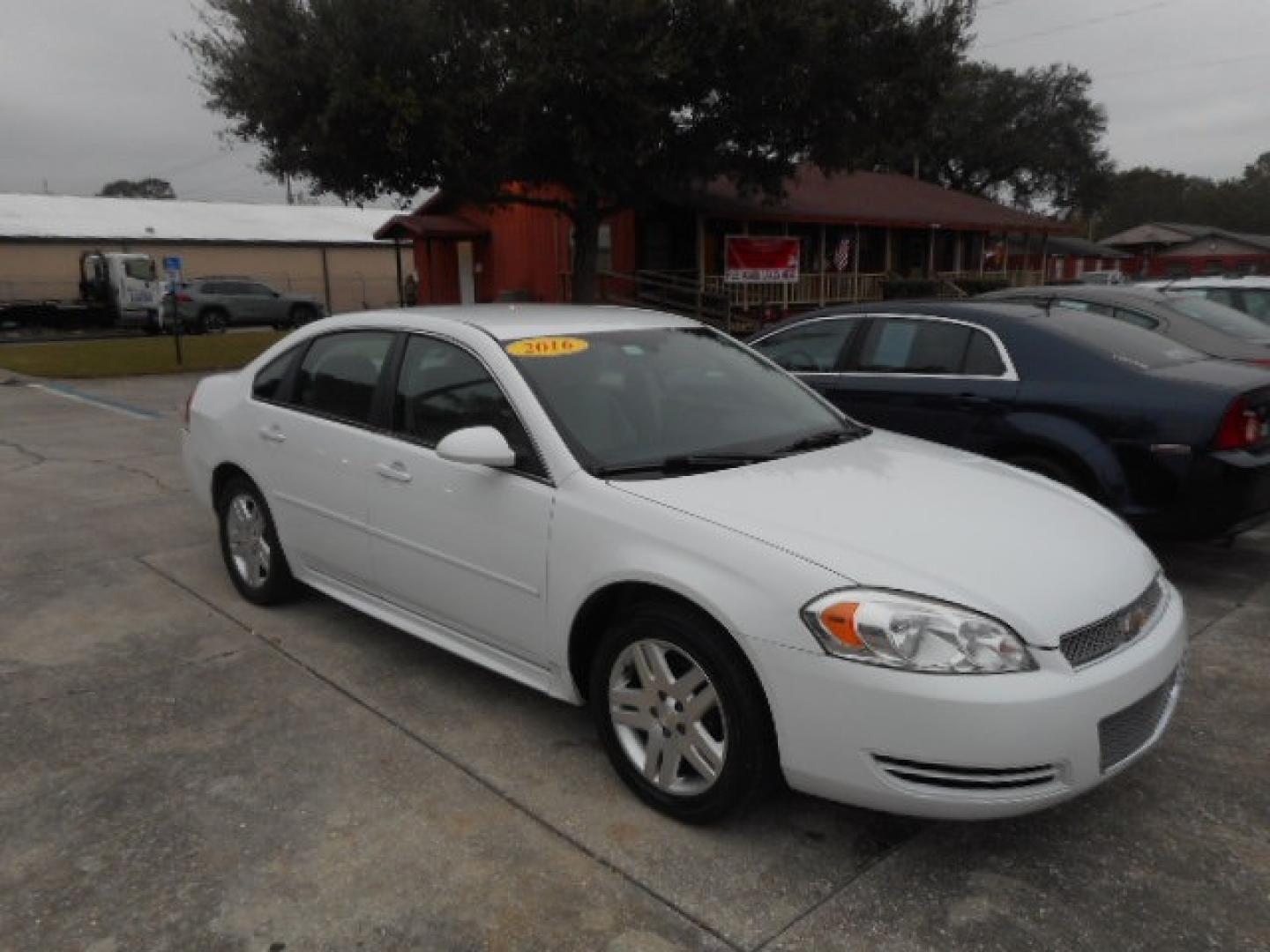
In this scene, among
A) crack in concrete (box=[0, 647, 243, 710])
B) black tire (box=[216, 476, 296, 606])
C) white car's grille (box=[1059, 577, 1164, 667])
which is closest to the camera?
white car's grille (box=[1059, 577, 1164, 667])

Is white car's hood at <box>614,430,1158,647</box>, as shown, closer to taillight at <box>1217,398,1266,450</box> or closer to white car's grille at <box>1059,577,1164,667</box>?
white car's grille at <box>1059,577,1164,667</box>

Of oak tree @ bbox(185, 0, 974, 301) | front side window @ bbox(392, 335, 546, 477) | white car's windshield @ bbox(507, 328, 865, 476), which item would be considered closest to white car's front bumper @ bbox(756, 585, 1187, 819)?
white car's windshield @ bbox(507, 328, 865, 476)

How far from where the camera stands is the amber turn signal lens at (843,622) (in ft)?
8.29

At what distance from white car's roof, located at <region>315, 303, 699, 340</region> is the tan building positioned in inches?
1266

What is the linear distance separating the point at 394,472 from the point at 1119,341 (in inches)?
160

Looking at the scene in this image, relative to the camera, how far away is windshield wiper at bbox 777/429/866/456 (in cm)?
360

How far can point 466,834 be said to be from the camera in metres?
2.91

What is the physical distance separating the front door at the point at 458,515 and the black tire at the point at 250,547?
36.9 inches

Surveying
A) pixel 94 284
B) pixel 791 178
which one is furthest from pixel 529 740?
pixel 94 284

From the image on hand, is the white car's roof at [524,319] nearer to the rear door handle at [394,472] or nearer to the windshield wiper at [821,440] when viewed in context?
Result: the rear door handle at [394,472]

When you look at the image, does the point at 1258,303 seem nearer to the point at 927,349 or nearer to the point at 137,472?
the point at 927,349

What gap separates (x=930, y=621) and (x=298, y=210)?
47134 millimetres

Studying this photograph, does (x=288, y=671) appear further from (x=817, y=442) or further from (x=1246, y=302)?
(x=1246, y=302)

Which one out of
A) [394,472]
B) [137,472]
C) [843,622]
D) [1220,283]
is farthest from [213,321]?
[843,622]
